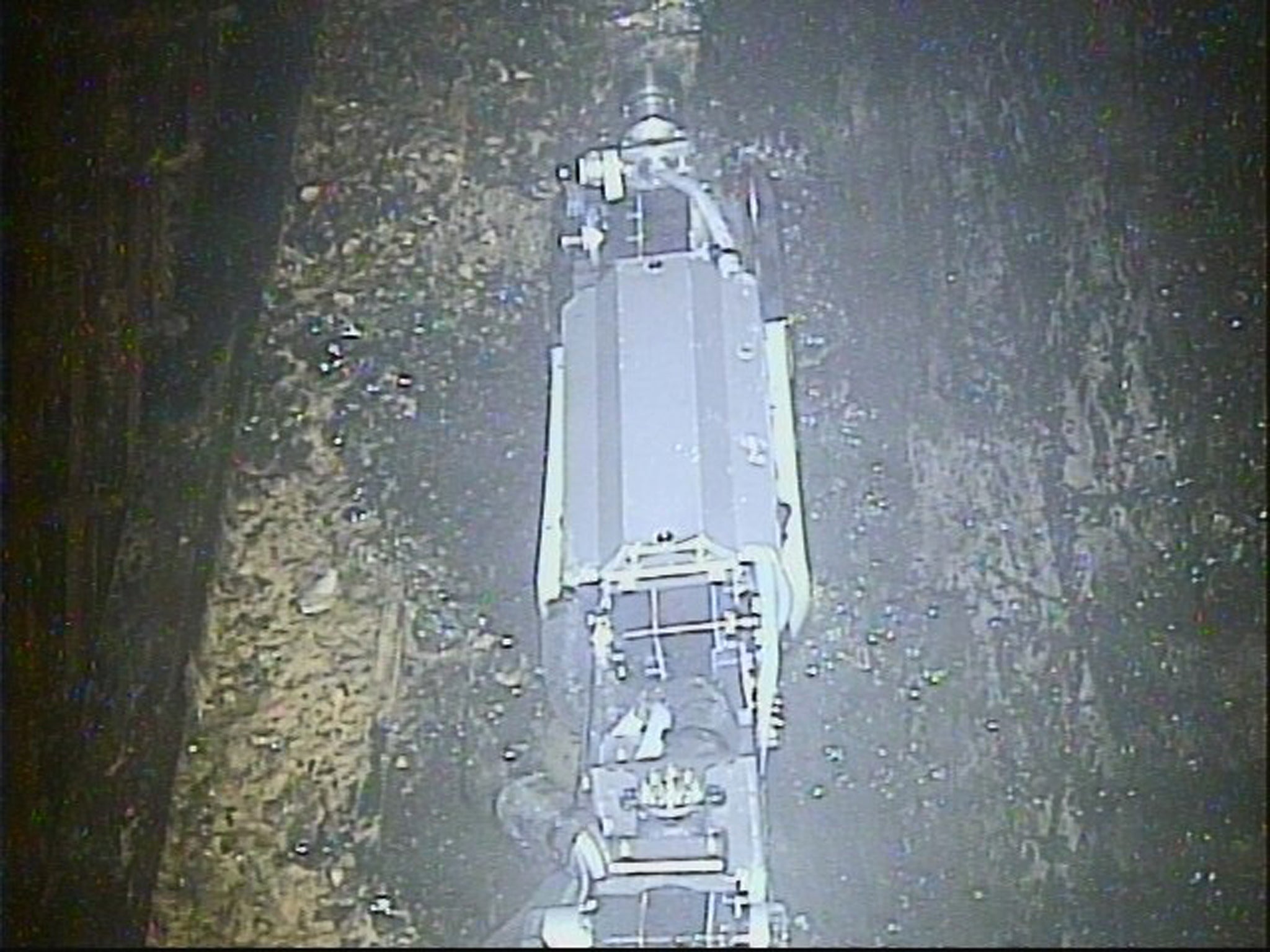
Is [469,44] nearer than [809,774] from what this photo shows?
No

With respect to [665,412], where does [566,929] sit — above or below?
below

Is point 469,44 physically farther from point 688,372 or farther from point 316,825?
point 316,825

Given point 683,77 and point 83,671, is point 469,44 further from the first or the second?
point 83,671

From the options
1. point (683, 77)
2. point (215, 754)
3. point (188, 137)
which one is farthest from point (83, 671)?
point (683, 77)

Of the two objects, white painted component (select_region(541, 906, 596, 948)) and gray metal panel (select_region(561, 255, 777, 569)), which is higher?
gray metal panel (select_region(561, 255, 777, 569))

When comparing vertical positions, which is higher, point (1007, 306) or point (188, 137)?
point (188, 137)

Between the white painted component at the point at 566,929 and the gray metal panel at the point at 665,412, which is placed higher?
the gray metal panel at the point at 665,412

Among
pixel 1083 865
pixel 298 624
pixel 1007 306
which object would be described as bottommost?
pixel 1083 865
